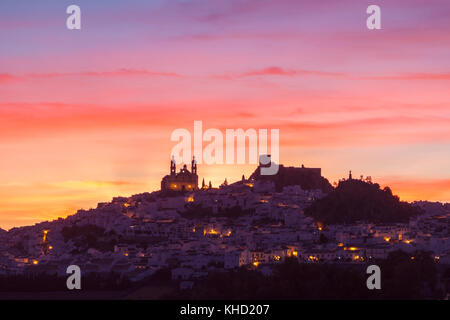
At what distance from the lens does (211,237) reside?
299ft

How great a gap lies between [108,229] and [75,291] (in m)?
34.8

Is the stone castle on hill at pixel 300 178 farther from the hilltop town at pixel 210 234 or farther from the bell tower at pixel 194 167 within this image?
the bell tower at pixel 194 167

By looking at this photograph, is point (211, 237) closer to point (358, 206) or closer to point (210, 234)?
point (210, 234)

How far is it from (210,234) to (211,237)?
238 centimetres

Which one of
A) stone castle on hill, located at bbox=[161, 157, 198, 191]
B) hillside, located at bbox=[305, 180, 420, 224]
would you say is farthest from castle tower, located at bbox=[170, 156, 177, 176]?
hillside, located at bbox=[305, 180, 420, 224]

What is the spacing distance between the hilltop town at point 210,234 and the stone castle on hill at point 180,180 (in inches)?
4.9

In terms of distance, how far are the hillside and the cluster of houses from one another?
173 centimetres

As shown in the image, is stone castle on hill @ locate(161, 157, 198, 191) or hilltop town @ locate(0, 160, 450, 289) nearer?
hilltop town @ locate(0, 160, 450, 289)

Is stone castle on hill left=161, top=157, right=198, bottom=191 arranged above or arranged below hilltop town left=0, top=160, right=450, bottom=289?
above

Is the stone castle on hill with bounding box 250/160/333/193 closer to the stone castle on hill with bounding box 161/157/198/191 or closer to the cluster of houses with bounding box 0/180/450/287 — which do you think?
the cluster of houses with bounding box 0/180/450/287

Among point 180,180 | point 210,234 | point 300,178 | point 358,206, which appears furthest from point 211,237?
point 180,180

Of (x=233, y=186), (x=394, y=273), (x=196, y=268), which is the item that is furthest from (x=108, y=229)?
(x=394, y=273)

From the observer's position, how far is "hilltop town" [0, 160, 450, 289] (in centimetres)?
7462

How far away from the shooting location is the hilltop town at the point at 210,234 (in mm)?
74625
